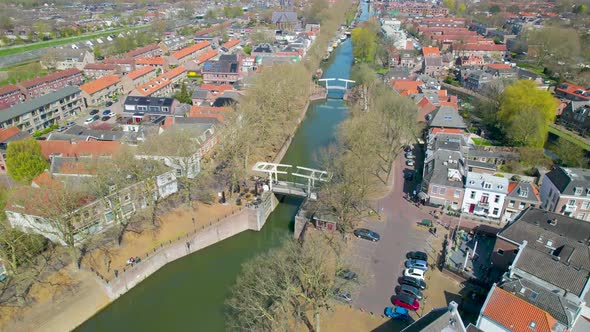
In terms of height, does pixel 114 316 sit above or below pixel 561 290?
below

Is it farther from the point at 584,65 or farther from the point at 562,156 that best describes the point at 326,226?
the point at 584,65

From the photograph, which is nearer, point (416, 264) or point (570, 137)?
point (416, 264)

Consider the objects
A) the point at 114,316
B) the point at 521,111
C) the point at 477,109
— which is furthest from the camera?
the point at 477,109

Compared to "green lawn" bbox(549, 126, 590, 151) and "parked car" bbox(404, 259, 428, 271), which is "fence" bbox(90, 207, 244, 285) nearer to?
"parked car" bbox(404, 259, 428, 271)

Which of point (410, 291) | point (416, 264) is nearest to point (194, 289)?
point (410, 291)

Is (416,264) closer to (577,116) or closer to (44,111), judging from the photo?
(577,116)

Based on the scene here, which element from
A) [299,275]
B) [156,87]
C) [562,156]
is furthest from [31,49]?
[562,156]
